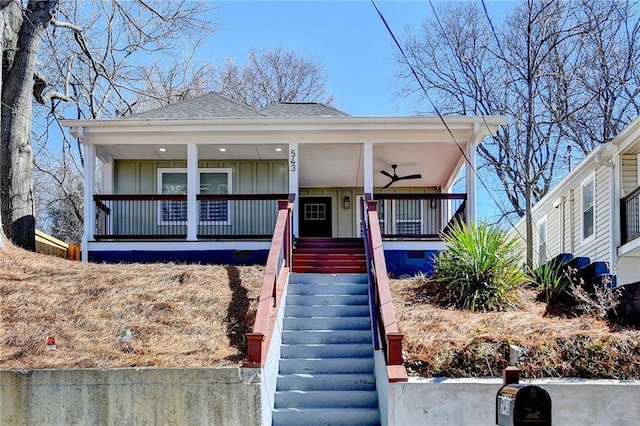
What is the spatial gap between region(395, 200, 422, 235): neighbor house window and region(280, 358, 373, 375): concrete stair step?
8.27m

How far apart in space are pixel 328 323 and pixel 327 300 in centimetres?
71

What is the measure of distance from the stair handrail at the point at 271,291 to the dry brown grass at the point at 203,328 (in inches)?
17.0

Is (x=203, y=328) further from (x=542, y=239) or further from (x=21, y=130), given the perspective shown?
(x=542, y=239)

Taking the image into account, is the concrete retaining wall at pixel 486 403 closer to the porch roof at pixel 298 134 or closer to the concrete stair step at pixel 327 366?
the concrete stair step at pixel 327 366

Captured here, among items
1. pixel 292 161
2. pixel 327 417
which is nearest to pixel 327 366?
pixel 327 417

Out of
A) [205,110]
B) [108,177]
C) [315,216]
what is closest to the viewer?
→ [205,110]

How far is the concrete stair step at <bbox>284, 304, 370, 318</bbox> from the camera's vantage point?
9789 millimetres

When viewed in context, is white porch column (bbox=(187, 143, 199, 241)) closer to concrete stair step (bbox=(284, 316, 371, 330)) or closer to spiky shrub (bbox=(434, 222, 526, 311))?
concrete stair step (bbox=(284, 316, 371, 330))

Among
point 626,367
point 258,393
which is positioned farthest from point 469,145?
point 258,393

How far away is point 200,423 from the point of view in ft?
24.3

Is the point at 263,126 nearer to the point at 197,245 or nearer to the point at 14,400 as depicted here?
the point at 197,245

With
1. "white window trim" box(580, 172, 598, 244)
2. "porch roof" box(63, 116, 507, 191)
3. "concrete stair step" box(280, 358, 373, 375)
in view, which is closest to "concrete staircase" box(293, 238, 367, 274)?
"porch roof" box(63, 116, 507, 191)

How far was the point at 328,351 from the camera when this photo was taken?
8883 millimetres

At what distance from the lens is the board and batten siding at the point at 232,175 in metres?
15.1
